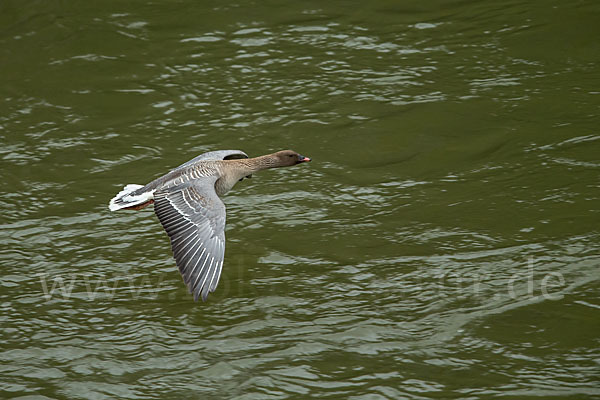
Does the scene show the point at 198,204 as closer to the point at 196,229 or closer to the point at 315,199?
the point at 196,229

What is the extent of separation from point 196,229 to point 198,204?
0.38 metres

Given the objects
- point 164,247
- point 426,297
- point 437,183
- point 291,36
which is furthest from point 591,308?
point 291,36

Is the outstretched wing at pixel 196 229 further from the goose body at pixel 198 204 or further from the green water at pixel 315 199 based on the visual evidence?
the green water at pixel 315 199

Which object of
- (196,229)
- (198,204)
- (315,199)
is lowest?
(315,199)

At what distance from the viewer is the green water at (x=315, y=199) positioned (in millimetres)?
6434

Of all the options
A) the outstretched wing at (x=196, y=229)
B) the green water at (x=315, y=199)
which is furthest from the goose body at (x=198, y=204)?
the green water at (x=315, y=199)

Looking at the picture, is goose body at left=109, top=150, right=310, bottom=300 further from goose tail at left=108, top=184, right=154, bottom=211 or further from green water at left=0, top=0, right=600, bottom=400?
green water at left=0, top=0, right=600, bottom=400

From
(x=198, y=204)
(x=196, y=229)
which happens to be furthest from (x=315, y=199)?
(x=196, y=229)

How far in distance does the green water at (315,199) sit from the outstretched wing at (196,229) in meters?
0.62

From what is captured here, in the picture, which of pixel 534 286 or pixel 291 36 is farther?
pixel 291 36

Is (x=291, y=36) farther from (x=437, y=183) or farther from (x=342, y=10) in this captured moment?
(x=437, y=183)

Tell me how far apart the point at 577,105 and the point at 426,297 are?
388cm

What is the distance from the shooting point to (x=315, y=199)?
8.87m

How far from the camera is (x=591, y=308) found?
6.78m
